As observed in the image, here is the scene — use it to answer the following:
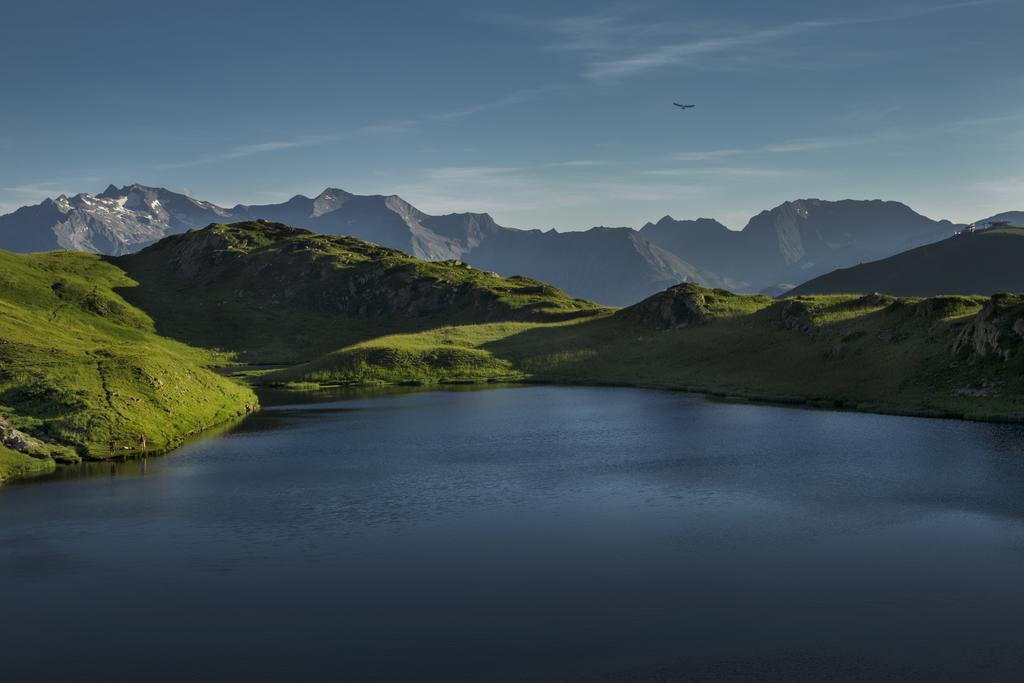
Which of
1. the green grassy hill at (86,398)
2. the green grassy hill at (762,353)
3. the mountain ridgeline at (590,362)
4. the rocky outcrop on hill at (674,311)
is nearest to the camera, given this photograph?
the green grassy hill at (86,398)

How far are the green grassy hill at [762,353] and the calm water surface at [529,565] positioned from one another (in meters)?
25.3

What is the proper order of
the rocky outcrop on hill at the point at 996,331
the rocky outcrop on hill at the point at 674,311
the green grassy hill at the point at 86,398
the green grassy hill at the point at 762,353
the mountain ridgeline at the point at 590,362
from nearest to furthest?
the green grassy hill at the point at 86,398, the mountain ridgeline at the point at 590,362, the rocky outcrop on hill at the point at 996,331, the green grassy hill at the point at 762,353, the rocky outcrop on hill at the point at 674,311

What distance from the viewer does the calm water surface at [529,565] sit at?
3053 cm

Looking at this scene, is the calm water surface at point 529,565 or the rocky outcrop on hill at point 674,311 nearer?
the calm water surface at point 529,565

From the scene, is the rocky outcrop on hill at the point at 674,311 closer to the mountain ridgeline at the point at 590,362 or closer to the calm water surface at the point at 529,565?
the mountain ridgeline at the point at 590,362

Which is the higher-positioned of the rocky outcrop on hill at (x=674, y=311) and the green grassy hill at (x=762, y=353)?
the rocky outcrop on hill at (x=674, y=311)

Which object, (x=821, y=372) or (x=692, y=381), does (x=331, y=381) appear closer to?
(x=692, y=381)

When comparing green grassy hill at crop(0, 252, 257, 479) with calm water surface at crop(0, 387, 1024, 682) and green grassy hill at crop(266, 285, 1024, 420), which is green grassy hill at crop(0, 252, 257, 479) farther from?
green grassy hill at crop(266, 285, 1024, 420)

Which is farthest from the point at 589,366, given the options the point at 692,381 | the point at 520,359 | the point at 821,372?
the point at 821,372

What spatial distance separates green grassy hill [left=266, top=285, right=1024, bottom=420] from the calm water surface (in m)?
25.3

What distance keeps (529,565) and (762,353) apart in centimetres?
10153

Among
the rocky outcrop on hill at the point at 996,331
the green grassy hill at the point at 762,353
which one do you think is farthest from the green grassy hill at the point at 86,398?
the rocky outcrop on hill at the point at 996,331

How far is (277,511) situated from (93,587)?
15205 millimetres

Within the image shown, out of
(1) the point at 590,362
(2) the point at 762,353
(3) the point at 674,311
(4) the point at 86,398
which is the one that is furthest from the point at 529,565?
(3) the point at 674,311
